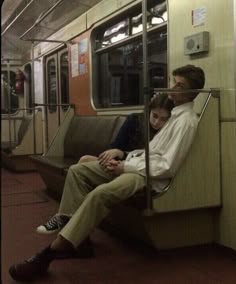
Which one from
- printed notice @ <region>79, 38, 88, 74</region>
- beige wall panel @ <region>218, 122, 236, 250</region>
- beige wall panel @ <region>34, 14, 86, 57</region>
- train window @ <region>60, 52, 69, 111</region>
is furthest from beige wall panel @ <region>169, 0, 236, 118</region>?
train window @ <region>60, 52, 69, 111</region>

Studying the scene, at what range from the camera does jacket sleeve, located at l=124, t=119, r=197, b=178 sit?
243cm

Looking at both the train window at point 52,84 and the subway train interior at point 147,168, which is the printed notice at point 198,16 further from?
the train window at point 52,84

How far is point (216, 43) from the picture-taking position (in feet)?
8.62

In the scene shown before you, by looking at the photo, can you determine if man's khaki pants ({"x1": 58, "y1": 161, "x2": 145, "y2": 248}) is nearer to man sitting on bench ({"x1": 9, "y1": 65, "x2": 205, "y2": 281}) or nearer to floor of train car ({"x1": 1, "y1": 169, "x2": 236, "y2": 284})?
man sitting on bench ({"x1": 9, "y1": 65, "x2": 205, "y2": 281})

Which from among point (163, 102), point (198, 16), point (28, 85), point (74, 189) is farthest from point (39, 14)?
point (28, 85)

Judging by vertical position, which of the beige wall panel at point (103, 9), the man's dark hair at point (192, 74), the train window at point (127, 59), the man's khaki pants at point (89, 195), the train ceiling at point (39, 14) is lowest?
the man's khaki pants at point (89, 195)

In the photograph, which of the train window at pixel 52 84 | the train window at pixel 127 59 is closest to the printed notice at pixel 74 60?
the train window at pixel 127 59

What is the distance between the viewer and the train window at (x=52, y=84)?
664 centimetres

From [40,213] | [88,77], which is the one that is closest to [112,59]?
[88,77]

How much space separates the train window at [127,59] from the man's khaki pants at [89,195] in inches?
43.6

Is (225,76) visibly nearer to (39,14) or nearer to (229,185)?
(229,185)

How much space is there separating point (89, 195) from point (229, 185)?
905mm

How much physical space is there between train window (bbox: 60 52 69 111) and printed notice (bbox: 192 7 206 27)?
3.33m

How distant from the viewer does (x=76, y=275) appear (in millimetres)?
2332
